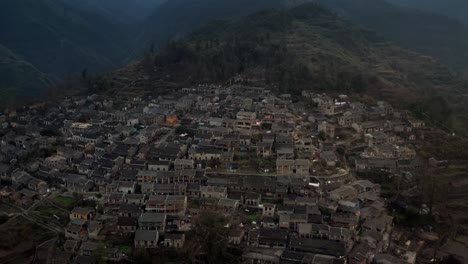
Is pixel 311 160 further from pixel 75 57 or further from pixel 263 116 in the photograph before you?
pixel 75 57

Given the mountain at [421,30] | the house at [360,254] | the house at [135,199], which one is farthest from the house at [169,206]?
the mountain at [421,30]

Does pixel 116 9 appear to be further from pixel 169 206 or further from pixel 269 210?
pixel 269 210

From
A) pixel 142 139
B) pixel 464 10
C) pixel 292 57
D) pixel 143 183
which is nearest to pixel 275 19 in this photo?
pixel 292 57

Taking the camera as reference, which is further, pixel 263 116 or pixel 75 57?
pixel 75 57

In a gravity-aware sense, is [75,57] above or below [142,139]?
below

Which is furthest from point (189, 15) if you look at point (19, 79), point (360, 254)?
point (360, 254)
